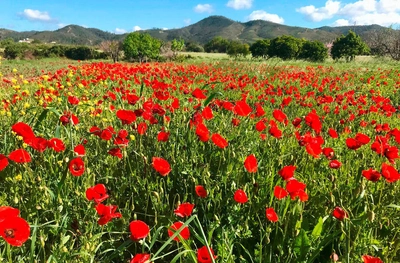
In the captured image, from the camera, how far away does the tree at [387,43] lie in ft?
138

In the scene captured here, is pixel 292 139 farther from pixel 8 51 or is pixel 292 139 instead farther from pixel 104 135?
pixel 8 51

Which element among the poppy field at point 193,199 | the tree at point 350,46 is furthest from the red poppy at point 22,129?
the tree at point 350,46

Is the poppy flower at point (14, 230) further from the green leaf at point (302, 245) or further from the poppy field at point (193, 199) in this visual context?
the green leaf at point (302, 245)

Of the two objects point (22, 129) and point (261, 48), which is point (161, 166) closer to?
point (22, 129)

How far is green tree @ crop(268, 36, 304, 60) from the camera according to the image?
1861 inches

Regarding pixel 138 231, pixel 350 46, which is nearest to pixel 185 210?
pixel 138 231

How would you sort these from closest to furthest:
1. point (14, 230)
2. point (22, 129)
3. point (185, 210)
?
point (14, 230), point (185, 210), point (22, 129)

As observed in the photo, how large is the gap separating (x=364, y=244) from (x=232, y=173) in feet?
3.15

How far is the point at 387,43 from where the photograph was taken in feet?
147

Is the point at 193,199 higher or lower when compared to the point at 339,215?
lower

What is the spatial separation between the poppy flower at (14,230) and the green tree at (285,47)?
159ft

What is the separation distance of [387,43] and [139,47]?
3455 cm

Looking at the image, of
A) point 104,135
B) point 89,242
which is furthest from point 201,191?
point 104,135

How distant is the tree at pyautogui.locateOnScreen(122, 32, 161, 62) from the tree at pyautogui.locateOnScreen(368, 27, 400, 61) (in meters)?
30.5
